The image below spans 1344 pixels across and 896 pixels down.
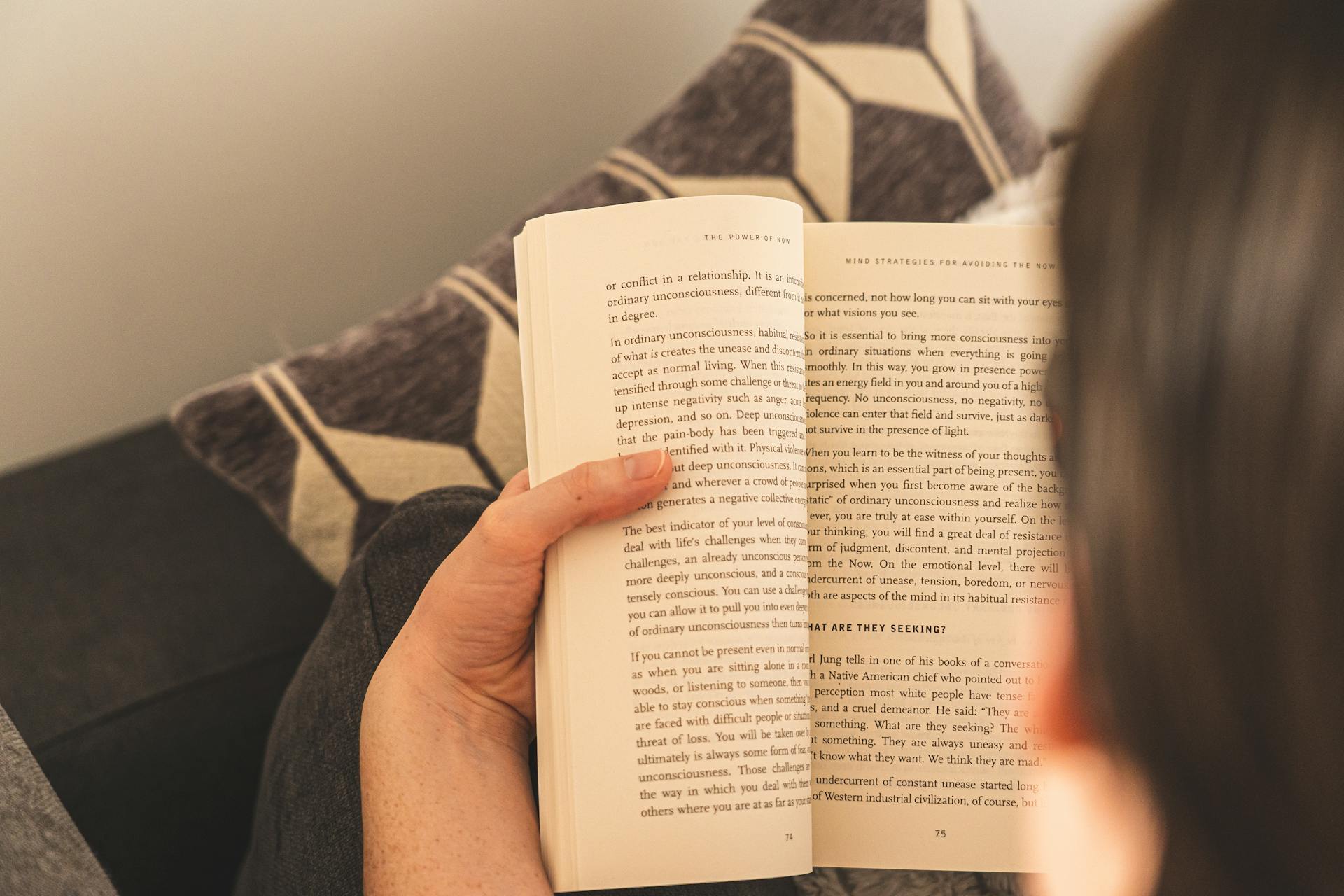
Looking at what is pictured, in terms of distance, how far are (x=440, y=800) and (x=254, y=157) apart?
83cm

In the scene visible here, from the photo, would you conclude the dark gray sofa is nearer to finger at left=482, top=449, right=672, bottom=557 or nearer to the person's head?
finger at left=482, top=449, right=672, bottom=557

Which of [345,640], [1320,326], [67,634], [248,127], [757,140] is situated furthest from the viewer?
[248,127]

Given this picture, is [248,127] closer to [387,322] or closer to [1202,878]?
[387,322]

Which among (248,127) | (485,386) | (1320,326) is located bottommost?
(485,386)

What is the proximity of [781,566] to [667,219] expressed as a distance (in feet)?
0.72

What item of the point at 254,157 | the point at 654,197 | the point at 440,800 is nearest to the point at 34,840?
the point at 440,800

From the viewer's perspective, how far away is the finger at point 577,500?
516 mm

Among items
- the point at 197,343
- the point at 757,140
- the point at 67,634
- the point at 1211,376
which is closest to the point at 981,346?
the point at 1211,376

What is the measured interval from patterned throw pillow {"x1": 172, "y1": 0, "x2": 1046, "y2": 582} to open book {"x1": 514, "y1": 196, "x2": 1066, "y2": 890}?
30cm

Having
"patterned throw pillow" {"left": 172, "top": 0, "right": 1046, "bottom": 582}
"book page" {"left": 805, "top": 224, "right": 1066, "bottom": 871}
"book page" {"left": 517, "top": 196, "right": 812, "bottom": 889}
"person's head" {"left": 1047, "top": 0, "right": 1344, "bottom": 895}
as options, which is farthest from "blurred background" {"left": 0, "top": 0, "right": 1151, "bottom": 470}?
"person's head" {"left": 1047, "top": 0, "right": 1344, "bottom": 895}

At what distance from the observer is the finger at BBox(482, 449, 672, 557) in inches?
20.3

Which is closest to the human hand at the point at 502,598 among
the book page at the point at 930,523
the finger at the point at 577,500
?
the finger at the point at 577,500

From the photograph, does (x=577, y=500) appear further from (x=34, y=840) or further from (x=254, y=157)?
(x=254, y=157)

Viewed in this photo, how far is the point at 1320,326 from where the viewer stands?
0.25 metres
